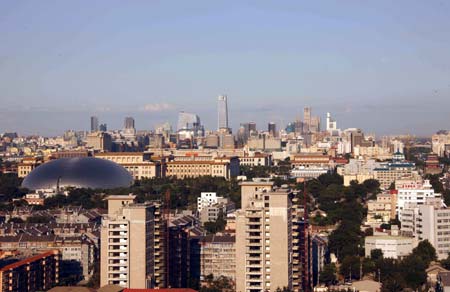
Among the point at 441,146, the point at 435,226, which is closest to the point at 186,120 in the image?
the point at 441,146

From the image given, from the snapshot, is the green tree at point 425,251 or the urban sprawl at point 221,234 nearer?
the urban sprawl at point 221,234

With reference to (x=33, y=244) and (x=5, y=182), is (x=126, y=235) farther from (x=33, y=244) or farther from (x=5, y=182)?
(x=5, y=182)

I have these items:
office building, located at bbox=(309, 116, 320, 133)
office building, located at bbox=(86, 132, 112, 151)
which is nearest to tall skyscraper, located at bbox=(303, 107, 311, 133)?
office building, located at bbox=(309, 116, 320, 133)

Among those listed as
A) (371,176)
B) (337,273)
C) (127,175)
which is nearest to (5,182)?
(127,175)

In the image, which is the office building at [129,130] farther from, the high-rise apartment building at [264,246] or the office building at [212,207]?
the high-rise apartment building at [264,246]

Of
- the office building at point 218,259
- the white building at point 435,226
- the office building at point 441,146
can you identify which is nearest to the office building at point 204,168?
the office building at point 441,146

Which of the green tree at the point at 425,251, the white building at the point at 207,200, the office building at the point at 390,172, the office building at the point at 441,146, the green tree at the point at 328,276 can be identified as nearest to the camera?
the green tree at the point at 328,276
